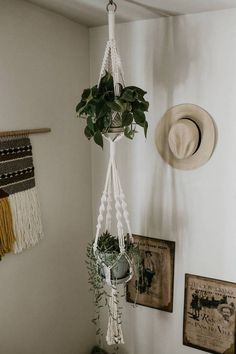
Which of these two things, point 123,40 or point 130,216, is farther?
point 130,216

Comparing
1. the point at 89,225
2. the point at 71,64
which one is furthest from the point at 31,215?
the point at 71,64

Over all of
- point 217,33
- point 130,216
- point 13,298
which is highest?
point 217,33

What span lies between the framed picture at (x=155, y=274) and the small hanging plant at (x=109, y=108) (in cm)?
83

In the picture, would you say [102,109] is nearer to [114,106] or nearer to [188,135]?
[114,106]

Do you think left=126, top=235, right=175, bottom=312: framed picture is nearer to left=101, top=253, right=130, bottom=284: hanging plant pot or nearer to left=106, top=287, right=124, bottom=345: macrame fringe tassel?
left=106, top=287, right=124, bottom=345: macrame fringe tassel

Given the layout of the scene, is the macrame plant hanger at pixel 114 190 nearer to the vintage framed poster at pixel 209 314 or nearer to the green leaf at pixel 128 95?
the green leaf at pixel 128 95

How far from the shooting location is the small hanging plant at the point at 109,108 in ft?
4.67

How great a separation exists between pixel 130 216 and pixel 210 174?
0.59 m

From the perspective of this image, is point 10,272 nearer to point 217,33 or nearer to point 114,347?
point 114,347

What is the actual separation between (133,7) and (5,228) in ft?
3.96

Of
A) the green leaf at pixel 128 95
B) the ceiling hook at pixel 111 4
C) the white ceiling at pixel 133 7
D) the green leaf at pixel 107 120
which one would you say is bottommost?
the green leaf at pixel 107 120

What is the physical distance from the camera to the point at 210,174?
6.02 ft

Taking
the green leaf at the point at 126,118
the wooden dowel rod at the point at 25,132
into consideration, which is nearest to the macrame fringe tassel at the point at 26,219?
the wooden dowel rod at the point at 25,132

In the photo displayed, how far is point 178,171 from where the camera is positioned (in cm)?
193
